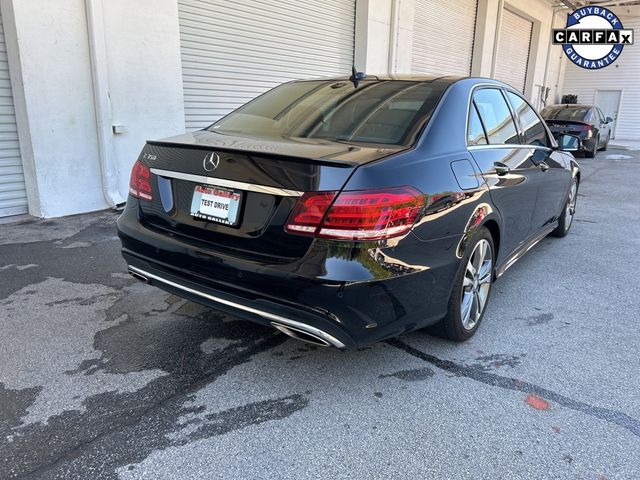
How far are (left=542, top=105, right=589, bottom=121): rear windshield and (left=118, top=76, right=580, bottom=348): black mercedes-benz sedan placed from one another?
12503 mm

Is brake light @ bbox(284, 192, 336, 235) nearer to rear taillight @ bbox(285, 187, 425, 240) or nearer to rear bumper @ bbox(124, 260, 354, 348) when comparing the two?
rear taillight @ bbox(285, 187, 425, 240)

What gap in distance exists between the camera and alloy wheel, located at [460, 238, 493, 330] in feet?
10.2

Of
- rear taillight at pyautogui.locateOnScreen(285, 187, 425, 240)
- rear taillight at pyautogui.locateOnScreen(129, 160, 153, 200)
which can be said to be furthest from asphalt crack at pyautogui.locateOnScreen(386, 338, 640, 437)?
rear taillight at pyautogui.locateOnScreen(129, 160, 153, 200)

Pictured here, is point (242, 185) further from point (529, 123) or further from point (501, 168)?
point (529, 123)

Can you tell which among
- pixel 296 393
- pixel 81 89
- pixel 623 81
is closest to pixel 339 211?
pixel 296 393

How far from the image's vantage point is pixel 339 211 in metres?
2.22

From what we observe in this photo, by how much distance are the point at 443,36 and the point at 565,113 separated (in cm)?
435

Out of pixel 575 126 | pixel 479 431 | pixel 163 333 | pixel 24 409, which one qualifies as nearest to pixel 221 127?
pixel 163 333

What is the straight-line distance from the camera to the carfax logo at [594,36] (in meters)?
20.2

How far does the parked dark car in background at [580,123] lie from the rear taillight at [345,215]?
1281 centimetres

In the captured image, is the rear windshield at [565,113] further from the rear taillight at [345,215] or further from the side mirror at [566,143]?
the rear taillight at [345,215]

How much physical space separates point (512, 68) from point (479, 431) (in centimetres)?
1878

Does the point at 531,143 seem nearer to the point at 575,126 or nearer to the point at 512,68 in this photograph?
the point at 575,126

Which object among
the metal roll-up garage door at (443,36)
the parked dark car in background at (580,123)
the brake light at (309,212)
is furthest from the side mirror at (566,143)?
the parked dark car in background at (580,123)
